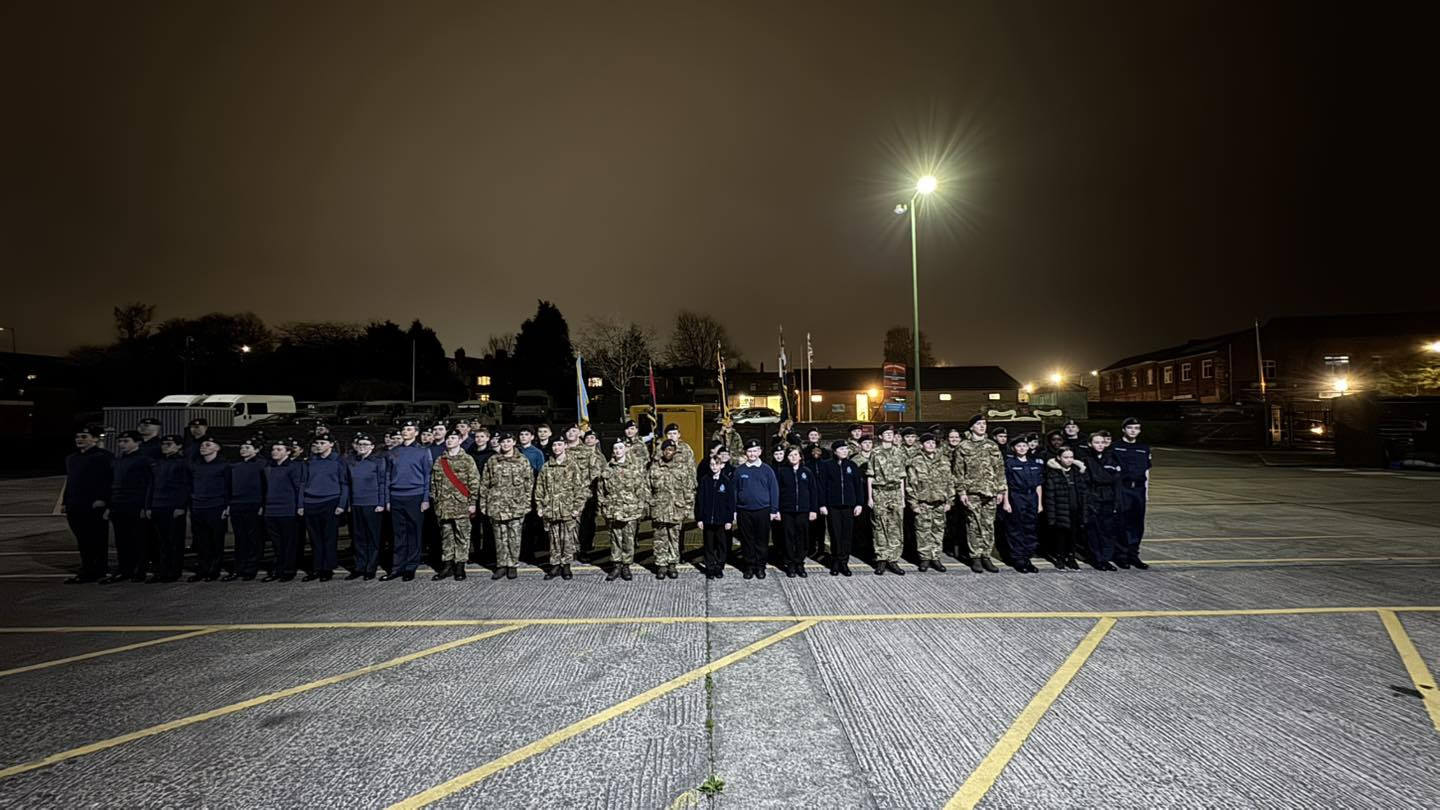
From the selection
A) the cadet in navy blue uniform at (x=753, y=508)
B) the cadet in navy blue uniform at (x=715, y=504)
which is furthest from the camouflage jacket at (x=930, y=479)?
the cadet in navy blue uniform at (x=715, y=504)

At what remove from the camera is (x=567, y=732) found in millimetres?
3801

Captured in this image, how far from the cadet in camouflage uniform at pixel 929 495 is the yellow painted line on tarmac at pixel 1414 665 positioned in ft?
13.2

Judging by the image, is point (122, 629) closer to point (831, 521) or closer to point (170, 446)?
point (170, 446)

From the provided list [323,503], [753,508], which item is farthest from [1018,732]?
[323,503]

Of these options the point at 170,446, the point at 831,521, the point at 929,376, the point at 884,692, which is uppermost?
the point at 929,376

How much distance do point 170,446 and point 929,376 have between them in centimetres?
6372

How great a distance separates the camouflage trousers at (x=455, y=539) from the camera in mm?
7633

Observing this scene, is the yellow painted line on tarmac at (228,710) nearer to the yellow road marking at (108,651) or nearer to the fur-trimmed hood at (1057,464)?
the yellow road marking at (108,651)

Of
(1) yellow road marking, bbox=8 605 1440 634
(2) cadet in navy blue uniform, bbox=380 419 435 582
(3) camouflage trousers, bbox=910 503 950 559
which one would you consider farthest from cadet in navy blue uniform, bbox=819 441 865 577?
(2) cadet in navy blue uniform, bbox=380 419 435 582

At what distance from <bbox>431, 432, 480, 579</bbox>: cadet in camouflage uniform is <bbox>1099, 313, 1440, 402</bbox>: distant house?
4603cm

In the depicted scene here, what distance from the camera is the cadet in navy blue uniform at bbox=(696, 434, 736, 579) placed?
7469 mm

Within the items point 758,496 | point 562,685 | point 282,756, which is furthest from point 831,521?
point 282,756

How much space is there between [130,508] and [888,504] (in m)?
9.73

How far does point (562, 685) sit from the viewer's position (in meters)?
4.46
